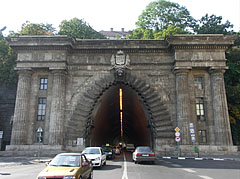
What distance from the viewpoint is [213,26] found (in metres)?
42.0

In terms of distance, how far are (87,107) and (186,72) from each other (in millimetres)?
12979

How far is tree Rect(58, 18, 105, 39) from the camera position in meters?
50.7

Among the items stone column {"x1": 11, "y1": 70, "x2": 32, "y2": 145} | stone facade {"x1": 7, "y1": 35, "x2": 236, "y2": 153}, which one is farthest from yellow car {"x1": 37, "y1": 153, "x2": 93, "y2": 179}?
stone column {"x1": 11, "y1": 70, "x2": 32, "y2": 145}

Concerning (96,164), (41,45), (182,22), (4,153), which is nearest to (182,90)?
(96,164)

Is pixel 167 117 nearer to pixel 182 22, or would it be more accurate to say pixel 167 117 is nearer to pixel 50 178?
pixel 50 178

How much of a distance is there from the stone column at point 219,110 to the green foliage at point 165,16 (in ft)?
81.2

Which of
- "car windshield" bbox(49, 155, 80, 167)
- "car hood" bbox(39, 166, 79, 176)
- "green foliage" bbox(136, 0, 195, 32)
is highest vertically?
"green foliage" bbox(136, 0, 195, 32)

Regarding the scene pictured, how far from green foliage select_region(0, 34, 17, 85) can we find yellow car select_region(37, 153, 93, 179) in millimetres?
34135

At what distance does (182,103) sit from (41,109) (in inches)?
682

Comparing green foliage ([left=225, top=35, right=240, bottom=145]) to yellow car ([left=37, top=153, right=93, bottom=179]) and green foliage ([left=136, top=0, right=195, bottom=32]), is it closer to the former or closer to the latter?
green foliage ([left=136, top=0, right=195, bottom=32])

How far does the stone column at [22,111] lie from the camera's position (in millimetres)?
27728

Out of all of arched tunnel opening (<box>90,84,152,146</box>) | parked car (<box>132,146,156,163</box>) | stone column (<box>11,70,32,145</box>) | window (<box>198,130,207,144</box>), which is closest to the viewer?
parked car (<box>132,146,156,163</box>)

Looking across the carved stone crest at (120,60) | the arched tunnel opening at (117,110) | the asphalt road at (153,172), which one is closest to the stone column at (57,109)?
the arched tunnel opening at (117,110)

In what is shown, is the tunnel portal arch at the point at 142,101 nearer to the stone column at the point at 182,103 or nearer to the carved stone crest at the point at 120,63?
the carved stone crest at the point at 120,63
